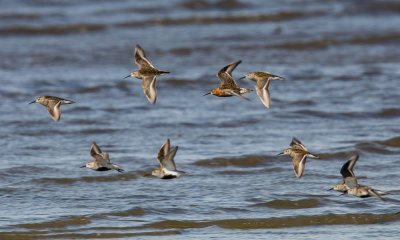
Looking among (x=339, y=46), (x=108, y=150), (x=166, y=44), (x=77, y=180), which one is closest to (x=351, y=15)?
(x=339, y=46)

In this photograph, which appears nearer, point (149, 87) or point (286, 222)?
point (286, 222)

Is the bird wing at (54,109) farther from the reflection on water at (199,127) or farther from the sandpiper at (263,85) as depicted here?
the sandpiper at (263,85)

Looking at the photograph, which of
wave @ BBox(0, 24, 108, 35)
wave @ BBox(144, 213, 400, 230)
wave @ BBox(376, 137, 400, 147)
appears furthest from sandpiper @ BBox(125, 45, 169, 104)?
wave @ BBox(0, 24, 108, 35)

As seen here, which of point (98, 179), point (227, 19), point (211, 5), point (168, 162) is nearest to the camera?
point (168, 162)

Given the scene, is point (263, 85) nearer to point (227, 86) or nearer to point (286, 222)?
point (227, 86)

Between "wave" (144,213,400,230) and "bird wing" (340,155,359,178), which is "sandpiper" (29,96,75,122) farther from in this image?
"bird wing" (340,155,359,178)

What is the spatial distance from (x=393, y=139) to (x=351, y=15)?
10.7 m

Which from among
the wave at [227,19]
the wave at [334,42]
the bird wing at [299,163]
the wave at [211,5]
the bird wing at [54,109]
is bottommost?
the bird wing at [299,163]

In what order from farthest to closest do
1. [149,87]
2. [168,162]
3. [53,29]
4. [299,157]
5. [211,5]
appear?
[211,5], [53,29], [149,87], [168,162], [299,157]

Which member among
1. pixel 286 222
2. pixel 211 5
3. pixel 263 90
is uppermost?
pixel 211 5

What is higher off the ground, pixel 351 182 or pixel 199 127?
pixel 199 127

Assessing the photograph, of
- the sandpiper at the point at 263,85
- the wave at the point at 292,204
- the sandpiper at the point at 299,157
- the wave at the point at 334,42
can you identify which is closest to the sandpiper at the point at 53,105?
the sandpiper at the point at 263,85

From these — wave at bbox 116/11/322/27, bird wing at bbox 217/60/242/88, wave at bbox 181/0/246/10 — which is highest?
wave at bbox 181/0/246/10

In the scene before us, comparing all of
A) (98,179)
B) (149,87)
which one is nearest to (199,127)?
(98,179)
